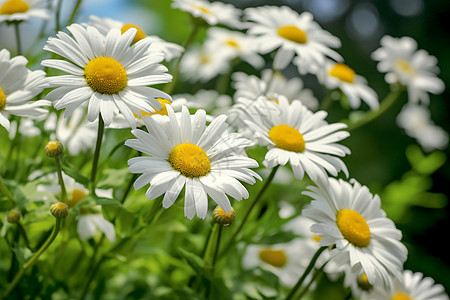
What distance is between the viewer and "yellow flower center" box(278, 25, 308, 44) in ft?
2.23

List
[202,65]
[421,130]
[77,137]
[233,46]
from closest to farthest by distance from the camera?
[77,137] → [233,46] → [202,65] → [421,130]

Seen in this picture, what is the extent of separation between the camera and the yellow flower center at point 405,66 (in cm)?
87

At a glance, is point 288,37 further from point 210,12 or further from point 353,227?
point 353,227

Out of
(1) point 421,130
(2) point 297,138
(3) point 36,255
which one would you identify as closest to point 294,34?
(2) point 297,138

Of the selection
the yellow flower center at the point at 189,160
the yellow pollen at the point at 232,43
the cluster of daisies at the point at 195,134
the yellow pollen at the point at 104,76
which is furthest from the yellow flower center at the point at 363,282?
the yellow pollen at the point at 232,43

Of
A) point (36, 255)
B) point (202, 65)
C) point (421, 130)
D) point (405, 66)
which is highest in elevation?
point (405, 66)

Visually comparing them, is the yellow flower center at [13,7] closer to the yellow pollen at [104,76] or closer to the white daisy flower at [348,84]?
the yellow pollen at [104,76]

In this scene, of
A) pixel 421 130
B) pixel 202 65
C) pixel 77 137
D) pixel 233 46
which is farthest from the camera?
pixel 421 130

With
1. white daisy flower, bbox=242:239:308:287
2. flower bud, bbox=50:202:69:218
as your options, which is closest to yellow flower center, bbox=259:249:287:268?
white daisy flower, bbox=242:239:308:287

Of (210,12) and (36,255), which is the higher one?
(210,12)

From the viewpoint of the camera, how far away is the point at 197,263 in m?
0.48

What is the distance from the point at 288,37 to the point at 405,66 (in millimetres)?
332

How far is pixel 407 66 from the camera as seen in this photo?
896 mm

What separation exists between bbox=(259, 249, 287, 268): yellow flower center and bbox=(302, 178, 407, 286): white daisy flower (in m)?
0.26
